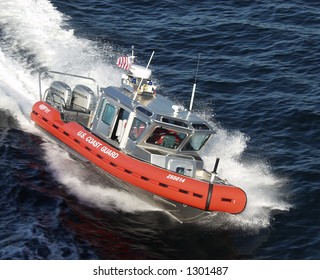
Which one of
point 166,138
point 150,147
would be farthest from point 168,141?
point 150,147

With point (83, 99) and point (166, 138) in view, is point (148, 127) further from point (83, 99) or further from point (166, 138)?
point (83, 99)

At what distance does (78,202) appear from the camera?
16.3 m

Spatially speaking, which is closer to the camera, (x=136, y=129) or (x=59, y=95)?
(x=136, y=129)

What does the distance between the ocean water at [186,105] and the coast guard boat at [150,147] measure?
639 mm

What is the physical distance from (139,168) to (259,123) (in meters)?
6.13

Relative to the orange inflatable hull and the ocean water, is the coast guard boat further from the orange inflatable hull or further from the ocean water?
the ocean water

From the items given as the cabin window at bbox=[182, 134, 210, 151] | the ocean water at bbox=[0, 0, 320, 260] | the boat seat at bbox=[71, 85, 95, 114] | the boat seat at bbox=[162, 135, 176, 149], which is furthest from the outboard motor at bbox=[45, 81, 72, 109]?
the cabin window at bbox=[182, 134, 210, 151]

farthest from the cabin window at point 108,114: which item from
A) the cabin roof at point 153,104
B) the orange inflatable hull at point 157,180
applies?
the orange inflatable hull at point 157,180

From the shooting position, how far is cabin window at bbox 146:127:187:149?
52.5ft

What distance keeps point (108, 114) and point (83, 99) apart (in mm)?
2082

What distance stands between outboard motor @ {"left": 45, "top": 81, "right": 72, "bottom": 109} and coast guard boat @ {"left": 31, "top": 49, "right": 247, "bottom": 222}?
831 millimetres

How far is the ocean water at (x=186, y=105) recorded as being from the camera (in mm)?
14883

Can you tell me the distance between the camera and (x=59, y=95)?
63.3 feet
